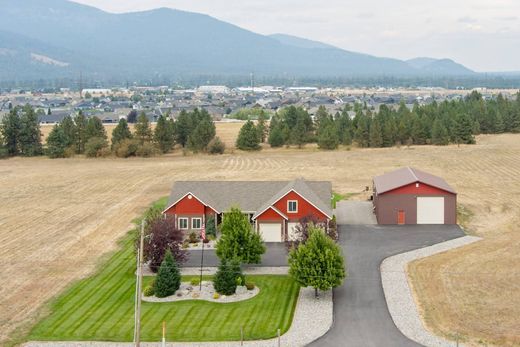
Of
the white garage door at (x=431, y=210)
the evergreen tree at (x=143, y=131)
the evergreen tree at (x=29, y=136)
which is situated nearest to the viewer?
the white garage door at (x=431, y=210)

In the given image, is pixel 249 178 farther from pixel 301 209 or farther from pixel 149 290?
pixel 149 290

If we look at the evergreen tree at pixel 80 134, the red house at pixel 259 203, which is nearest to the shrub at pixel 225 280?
the red house at pixel 259 203

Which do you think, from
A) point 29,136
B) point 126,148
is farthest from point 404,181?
point 29,136

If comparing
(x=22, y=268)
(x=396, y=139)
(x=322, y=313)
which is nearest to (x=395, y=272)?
(x=322, y=313)

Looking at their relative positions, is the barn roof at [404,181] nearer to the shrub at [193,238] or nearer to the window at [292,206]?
the window at [292,206]

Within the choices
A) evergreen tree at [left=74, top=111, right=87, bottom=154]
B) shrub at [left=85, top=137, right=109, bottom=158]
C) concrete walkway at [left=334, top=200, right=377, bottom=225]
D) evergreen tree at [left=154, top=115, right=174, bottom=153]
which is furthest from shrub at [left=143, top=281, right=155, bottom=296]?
evergreen tree at [left=74, top=111, right=87, bottom=154]

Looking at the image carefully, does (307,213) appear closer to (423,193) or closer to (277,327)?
(423,193)
